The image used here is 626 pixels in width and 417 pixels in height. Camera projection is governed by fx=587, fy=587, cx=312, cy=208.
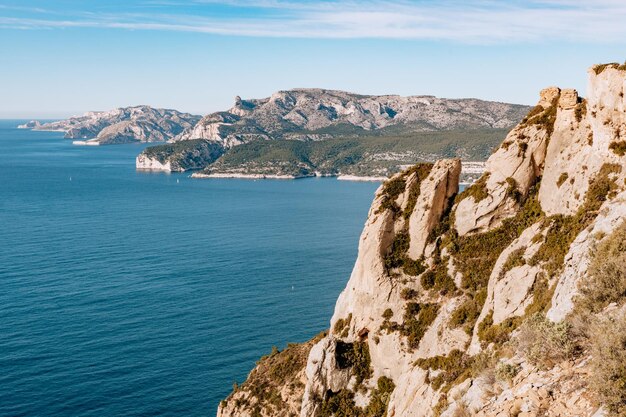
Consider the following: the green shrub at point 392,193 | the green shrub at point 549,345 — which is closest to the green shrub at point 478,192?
the green shrub at point 392,193

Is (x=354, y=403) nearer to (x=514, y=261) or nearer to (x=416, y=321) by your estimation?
(x=416, y=321)

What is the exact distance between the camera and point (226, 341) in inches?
3684

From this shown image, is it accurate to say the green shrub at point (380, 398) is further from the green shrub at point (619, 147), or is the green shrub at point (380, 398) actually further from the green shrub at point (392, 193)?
the green shrub at point (619, 147)

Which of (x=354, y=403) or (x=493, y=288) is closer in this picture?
(x=493, y=288)


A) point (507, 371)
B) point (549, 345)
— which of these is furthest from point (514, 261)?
point (549, 345)

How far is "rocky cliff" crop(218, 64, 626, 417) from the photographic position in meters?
21.8

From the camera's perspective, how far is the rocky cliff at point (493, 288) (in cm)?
2184

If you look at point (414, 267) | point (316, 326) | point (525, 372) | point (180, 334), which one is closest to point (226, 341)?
point (180, 334)

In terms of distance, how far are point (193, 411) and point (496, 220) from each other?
48.1 metres

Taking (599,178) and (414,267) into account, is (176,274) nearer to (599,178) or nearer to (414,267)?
(414,267)

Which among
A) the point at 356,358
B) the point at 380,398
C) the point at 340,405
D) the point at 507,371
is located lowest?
the point at 340,405

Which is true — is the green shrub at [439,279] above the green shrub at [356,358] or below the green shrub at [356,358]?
above

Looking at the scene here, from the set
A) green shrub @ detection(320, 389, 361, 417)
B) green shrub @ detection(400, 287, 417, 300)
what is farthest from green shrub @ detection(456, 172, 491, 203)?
green shrub @ detection(320, 389, 361, 417)

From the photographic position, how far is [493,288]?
35.3 meters
